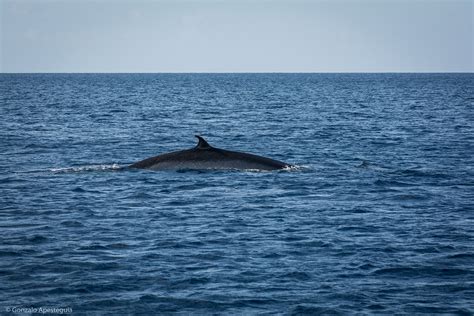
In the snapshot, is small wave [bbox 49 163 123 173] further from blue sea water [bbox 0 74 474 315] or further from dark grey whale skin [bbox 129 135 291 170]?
dark grey whale skin [bbox 129 135 291 170]

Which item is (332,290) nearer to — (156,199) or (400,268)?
(400,268)

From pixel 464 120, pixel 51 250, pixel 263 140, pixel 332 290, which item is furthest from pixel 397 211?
pixel 464 120

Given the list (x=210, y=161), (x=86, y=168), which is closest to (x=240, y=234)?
(x=210, y=161)

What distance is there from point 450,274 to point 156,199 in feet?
31.7

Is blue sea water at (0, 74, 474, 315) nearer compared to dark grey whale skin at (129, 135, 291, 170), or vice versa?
blue sea water at (0, 74, 474, 315)

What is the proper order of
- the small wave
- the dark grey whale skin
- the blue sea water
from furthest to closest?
1. the small wave
2. the dark grey whale skin
3. the blue sea water

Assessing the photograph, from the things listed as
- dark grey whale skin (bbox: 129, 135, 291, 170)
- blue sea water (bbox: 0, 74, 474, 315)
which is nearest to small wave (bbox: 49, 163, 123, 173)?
blue sea water (bbox: 0, 74, 474, 315)

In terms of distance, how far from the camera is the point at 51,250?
1614cm

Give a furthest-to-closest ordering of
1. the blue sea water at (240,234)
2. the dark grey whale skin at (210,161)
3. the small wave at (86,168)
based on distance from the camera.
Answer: the small wave at (86,168)
the dark grey whale skin at (210,161)
the blue sea water at (240,234)

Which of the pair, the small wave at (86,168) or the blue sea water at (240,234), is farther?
the small wave at (86,168)

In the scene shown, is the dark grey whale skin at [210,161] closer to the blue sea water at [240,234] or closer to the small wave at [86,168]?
the blue sea water at [240,234]

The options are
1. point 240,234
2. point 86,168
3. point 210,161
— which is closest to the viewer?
point 240,234

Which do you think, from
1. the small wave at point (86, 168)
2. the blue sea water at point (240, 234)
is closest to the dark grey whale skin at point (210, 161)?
the blue sea water at point (240, 234)

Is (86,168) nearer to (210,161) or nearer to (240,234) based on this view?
(210,161)
